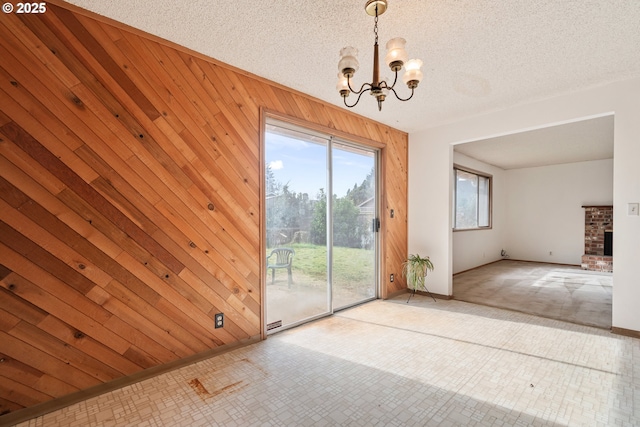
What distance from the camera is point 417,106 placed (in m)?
3.60

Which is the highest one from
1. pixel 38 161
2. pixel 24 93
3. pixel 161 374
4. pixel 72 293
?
pixel 24 93

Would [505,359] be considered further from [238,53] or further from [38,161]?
[38,161]

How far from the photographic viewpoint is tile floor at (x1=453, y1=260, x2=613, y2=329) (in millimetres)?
3639

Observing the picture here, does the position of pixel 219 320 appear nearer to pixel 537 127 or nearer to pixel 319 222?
pixel 319 222

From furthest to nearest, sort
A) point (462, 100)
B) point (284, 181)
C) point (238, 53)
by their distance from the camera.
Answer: point (462, 100) < point (284, 181) < point (238, 53)

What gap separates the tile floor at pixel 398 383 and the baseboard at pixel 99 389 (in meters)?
0.04

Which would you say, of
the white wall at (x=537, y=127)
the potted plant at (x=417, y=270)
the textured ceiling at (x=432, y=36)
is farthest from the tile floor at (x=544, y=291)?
the textured ceiling at (x=432, y=36)

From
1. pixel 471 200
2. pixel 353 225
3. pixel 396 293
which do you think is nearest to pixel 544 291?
pixel 396 293

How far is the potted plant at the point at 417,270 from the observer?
13.9 ft

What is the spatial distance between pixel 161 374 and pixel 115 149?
67.4 inches

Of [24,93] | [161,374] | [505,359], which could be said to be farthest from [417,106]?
[161,374]

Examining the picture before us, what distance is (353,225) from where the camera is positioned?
395 cm
